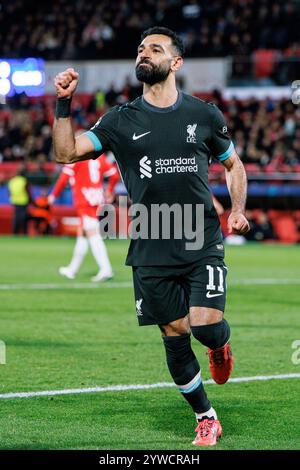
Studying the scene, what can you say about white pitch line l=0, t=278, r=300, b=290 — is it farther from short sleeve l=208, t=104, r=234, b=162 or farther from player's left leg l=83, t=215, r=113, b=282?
short sleeve l=208, t=104, r=234, b=162

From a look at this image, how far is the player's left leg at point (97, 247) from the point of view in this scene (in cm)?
1667

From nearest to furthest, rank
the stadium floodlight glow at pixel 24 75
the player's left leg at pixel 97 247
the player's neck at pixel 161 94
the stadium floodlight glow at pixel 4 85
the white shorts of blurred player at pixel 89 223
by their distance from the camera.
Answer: the player's neck at pixel 161 94 → the player's left leg at pixel 97 247 → the white shorts of blurred player at pixel 89 223 → the stadium floodlight glow at pixel 24 75 → the stadium floodlight glow at pixel 4 85

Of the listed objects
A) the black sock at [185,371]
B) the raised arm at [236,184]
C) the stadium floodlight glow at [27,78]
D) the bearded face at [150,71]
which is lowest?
the stadium floodlight glow at [27,78]

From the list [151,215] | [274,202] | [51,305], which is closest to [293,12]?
[274,202]

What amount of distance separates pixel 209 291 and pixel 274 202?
67.8ft

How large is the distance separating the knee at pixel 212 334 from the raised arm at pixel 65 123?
1.24 metres

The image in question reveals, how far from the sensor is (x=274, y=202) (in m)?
26.7

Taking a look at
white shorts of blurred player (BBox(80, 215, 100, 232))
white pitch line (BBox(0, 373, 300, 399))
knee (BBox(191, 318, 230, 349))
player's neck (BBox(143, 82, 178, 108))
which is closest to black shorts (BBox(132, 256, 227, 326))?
knee (BBox(191, 318, 230, 349))

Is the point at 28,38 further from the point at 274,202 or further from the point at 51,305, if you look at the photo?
the point at 51,305

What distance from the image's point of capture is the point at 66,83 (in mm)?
5848

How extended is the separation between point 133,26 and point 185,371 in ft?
110

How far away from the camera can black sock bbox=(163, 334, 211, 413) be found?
630cm

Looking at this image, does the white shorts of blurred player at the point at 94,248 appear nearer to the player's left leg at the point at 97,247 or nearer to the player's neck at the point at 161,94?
the player's left leg at the point at 97,247

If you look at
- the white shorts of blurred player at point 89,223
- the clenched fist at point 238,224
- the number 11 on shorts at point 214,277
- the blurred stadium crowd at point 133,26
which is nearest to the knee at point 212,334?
the number 11 on shorts at point 214,277
